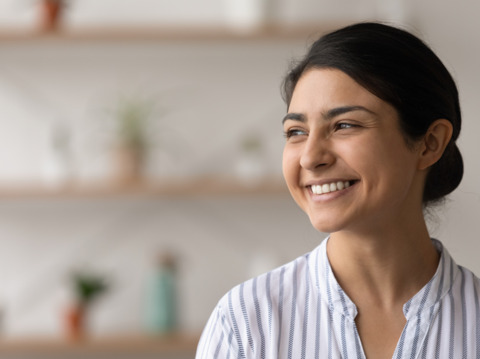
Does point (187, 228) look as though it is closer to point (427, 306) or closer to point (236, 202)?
point (236, 202)

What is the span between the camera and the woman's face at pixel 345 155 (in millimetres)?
1328

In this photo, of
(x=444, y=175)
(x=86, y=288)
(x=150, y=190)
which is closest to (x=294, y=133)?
(x=444, y=175)

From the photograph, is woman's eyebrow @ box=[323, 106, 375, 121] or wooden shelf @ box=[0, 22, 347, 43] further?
wooden shelf @ box=[0, 22, 347, 43]

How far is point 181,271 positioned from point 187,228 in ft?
0.56

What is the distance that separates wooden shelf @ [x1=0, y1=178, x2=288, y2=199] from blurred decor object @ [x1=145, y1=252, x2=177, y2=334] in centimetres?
25

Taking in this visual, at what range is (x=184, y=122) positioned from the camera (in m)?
3.30

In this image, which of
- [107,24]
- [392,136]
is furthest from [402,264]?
[107,24]

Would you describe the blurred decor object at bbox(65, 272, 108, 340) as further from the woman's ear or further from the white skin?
the woman's ear

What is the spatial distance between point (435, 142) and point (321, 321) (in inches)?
14.4

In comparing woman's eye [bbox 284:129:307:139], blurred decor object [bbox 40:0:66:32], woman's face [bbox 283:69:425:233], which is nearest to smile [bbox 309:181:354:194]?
woman's face [bbox 283:69:425:233]

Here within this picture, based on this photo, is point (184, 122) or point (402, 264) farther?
point (184, 122)

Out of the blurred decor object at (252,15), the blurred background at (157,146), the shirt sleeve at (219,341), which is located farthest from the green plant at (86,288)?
the shirt sleeve at (219,341)

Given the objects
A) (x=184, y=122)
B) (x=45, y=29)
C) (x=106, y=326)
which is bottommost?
(x=106, y=326)

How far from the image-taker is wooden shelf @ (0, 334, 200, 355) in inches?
120
